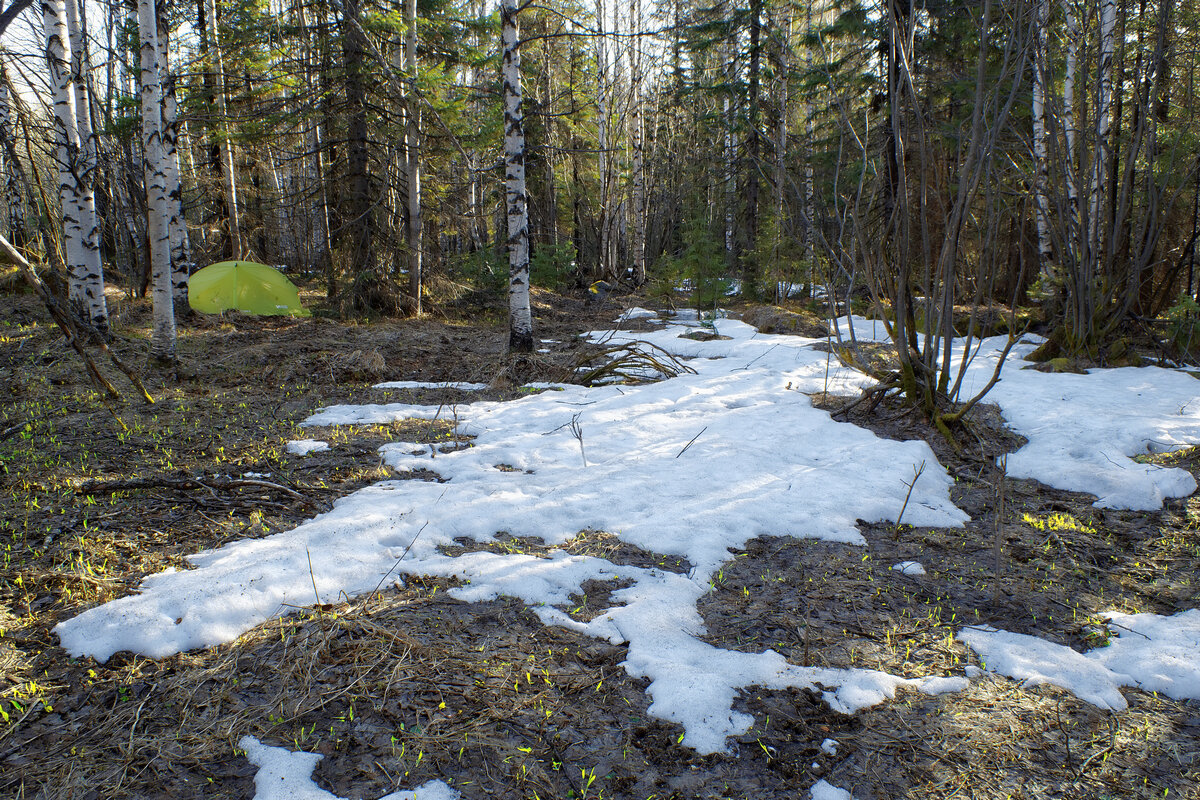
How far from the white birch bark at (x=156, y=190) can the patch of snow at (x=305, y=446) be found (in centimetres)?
364

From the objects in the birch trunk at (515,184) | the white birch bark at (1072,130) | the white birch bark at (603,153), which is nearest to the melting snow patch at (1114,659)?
the white birch bark at (1072,130)

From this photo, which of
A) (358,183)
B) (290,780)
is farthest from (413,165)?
(290,780)

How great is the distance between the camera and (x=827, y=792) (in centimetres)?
181

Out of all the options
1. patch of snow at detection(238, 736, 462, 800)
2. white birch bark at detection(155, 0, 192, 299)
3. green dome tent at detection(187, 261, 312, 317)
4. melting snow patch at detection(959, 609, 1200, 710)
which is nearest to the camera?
patch of snow at detection(238, 736, 462, 800)

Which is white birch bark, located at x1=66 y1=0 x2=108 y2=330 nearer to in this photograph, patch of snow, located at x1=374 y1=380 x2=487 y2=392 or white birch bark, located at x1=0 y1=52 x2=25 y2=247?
white birch bark, located at x1=0 y1=52 x2=25 y2=247

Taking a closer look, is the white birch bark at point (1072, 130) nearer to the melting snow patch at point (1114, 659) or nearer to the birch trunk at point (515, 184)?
the melting snow patch at point (1114, 659)

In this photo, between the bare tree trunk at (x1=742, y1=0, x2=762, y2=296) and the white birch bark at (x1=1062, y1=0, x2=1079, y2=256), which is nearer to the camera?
the white birch bark at (x1=1062, y1=0, x2=1079, y2=256)

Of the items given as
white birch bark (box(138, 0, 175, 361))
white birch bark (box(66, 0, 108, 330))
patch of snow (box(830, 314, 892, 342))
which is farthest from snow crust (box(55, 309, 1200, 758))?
white birch bark (box(66, 0, 108, 330))

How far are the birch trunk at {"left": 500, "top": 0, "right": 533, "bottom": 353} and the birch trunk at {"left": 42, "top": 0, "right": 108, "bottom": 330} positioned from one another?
5.18 metres

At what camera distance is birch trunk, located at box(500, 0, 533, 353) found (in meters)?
8.04

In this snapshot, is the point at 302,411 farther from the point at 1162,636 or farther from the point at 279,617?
the point at 1162,636

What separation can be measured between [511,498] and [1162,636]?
323 cm

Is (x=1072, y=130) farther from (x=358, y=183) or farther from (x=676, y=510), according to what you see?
(x=358, y=183)

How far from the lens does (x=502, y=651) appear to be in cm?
245
